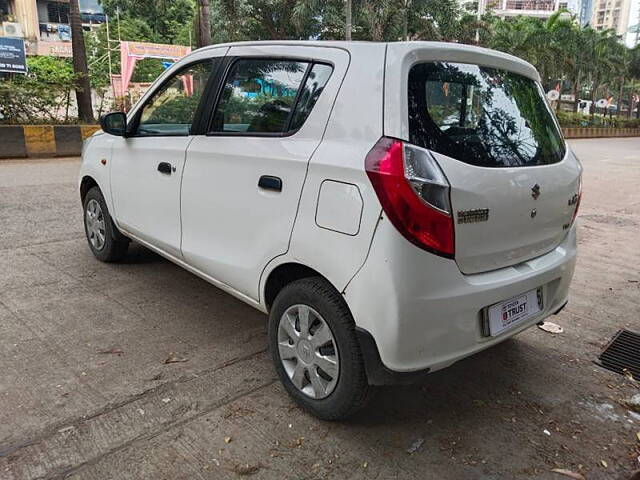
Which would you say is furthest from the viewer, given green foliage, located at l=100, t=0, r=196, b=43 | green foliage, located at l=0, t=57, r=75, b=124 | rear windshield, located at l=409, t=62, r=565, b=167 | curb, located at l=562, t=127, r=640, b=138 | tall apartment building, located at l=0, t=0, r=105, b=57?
tall apartment building, located at l=0, t=0, r=105, b=57

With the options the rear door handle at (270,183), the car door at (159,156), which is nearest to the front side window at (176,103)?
the car door at (159,156)

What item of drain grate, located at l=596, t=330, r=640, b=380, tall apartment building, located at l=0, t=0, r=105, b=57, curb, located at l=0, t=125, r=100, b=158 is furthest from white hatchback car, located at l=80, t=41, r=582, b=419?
tall apartment building, located at l=0, t=0, r=105, b=57

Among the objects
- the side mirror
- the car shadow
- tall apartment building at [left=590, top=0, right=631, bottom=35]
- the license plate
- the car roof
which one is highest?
tall apartment building at [left=590, top=0, right=631, bottom=35]

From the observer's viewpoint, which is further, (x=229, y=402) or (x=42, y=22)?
(x=42, y=22)

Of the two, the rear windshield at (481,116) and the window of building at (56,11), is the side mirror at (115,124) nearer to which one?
the rear windshield at (481,116)

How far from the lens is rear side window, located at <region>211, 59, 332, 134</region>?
2645mm

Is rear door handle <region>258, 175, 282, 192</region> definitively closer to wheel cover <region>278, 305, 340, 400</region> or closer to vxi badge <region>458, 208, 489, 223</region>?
wheel cover <region>278, 305, 340, 400</region>

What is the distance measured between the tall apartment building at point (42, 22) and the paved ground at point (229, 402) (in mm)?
41817

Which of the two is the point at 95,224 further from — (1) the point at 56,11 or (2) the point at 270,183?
(1) the point at 56,11

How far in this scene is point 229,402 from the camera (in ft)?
8.98

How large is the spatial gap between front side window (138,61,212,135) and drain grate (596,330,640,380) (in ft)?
9.58

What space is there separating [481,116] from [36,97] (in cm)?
1150

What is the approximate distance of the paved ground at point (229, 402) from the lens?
7.66 ft

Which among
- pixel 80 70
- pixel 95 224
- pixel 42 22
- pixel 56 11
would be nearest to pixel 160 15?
pixel 42 22
